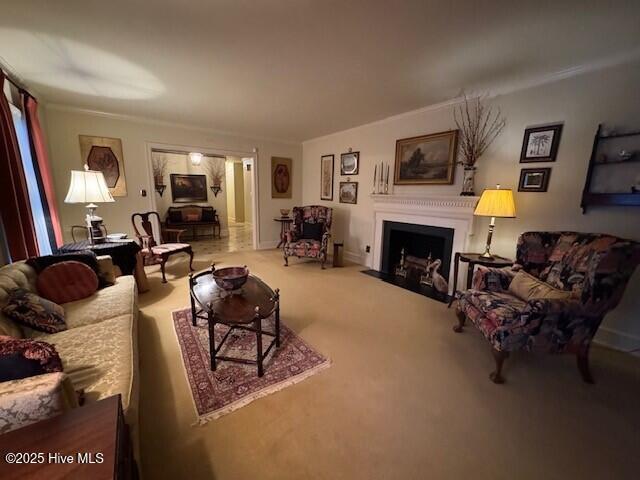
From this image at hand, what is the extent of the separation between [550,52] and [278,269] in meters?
3.90

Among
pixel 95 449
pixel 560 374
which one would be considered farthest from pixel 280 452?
pixel 560 374

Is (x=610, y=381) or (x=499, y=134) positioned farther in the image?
(x=499, y=134)

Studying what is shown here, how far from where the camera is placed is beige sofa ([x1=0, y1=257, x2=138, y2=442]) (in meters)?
0.78

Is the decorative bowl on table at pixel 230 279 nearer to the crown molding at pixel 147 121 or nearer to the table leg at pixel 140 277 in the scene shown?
the table leg at pixel 140 277

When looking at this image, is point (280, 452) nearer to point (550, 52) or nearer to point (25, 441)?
point (25, 441)

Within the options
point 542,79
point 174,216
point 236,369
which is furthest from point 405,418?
point 174,216

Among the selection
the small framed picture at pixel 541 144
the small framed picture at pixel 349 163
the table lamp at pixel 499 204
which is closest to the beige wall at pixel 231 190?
the small framed picture at pixel 349 163

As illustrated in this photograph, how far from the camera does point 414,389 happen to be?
173 centimetres

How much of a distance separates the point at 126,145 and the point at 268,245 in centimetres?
306

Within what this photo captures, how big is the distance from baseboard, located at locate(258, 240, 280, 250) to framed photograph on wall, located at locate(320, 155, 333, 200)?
150 centimetres

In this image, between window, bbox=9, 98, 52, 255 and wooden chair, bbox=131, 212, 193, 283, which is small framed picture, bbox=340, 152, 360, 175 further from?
window, bbox=9, 98, 52, 255

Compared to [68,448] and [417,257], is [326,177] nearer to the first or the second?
[417,257]

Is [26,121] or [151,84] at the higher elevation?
[151,84]

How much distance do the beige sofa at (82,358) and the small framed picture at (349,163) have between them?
3741mm
